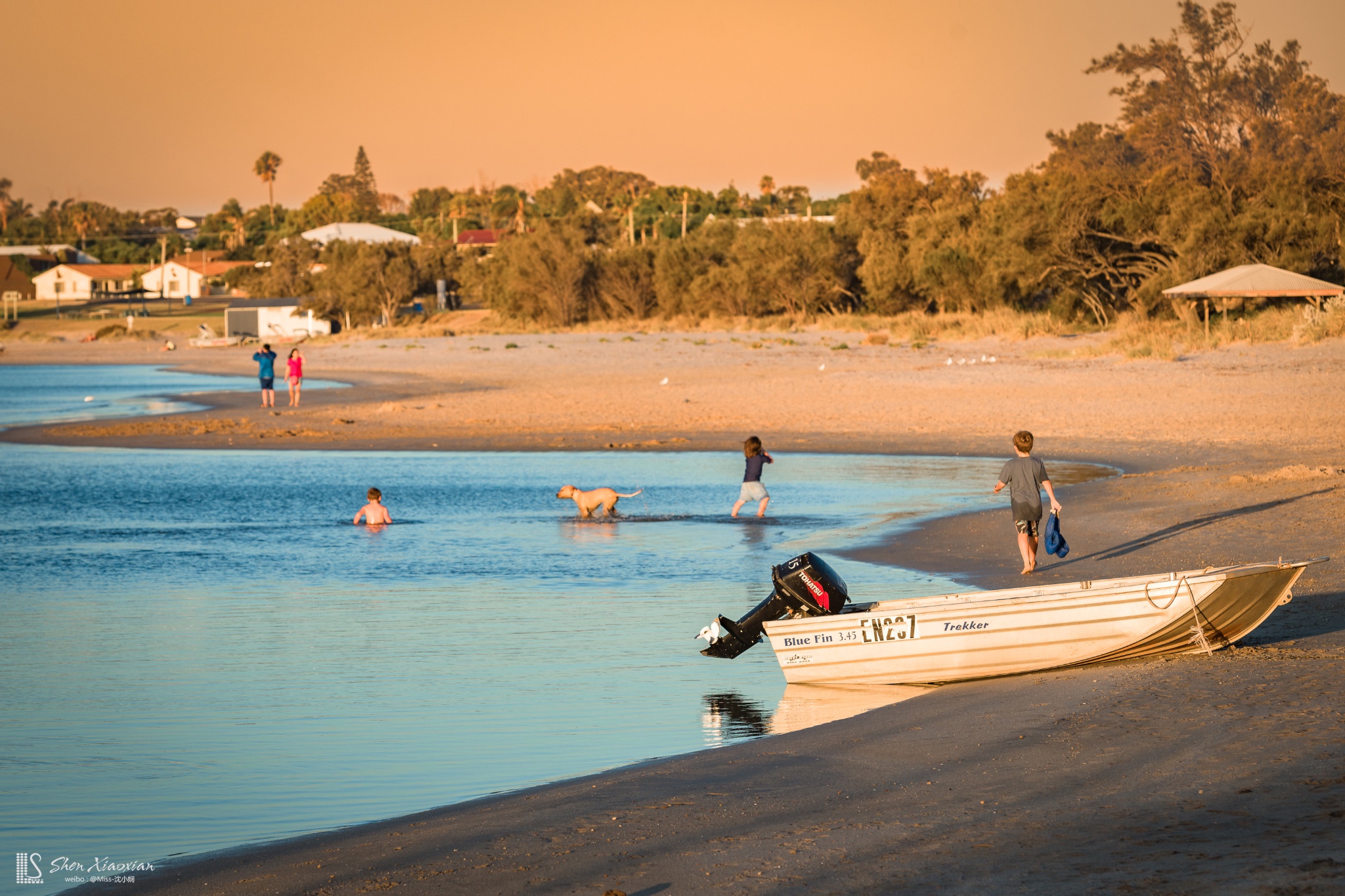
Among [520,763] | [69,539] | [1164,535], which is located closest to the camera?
[520,763]

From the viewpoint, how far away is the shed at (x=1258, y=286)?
44062 mm

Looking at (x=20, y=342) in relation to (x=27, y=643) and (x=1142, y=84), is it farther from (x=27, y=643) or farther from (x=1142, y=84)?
(x=27, y=643)

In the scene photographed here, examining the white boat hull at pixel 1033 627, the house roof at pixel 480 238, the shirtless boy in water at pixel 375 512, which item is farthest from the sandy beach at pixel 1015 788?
the house roof at pixel 480 238

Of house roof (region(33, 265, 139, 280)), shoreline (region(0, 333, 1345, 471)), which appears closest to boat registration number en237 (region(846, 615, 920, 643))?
shoreline (region(0, 333, 1345, 471))

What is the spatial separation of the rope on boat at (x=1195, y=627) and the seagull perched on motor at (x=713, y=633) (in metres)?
3.17

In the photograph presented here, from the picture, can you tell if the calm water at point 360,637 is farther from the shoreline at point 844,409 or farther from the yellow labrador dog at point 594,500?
the shoreline at point 844,409

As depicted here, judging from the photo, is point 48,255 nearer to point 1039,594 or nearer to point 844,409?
point 844,409

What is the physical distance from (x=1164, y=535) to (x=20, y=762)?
36.7ft

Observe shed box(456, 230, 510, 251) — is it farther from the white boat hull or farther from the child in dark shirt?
the white boat hull

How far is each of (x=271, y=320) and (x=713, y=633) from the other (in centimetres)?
8871

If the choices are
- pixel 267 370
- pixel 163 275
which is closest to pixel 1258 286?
pixel 267 370

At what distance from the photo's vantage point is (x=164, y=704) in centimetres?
968

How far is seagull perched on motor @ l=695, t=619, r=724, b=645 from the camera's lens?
10062 millimetres

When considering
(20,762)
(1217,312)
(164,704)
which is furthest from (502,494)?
(1217,312)
